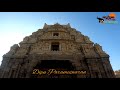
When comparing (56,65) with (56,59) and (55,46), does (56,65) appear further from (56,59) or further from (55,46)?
(55,46)

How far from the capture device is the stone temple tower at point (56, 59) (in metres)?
13.5

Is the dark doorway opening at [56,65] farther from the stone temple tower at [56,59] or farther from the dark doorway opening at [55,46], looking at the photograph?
the dark doorway opening at [55,46]

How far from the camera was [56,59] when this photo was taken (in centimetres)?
1516

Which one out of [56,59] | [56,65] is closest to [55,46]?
[56,59]

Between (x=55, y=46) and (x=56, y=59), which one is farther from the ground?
(x=55, y=46)

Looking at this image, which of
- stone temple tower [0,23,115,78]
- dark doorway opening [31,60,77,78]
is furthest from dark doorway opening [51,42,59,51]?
dark doorway opening [31,60,77,78]

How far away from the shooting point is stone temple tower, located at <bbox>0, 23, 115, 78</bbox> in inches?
531

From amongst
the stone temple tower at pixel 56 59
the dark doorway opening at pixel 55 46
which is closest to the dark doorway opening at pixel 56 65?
the stone temple tower at pixel 56 59

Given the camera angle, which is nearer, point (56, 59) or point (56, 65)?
point (56, 65)

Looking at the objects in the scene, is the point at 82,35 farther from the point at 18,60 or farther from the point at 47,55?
the point at 18,60

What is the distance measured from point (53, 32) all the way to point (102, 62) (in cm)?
936

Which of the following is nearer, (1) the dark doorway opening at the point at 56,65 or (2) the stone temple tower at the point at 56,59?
(2) the stone temple tower at the point at 56,59

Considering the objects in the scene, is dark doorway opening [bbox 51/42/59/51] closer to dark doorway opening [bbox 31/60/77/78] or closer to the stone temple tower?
the stone temple tower
